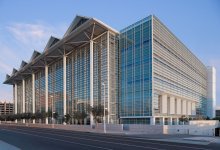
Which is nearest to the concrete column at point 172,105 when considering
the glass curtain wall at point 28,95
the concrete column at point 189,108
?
the concrete column at point 189,108

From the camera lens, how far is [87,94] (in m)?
77.6

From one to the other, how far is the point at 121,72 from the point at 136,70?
5.12 meters

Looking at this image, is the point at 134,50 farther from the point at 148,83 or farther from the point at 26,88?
the point at 26,88

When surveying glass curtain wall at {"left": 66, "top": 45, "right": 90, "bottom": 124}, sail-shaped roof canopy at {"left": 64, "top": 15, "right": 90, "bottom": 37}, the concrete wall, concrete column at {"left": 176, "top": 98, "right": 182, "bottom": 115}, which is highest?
sail-shaped roof canopy at {"left": 64, "top": 15, "right": 90, "bottom": 37}

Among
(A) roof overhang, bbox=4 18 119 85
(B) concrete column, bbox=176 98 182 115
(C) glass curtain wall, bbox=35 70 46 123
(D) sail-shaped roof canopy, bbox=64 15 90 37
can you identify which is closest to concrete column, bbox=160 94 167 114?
A: (B) concrete column, bbox=176 98 182 115

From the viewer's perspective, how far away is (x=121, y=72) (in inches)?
2857

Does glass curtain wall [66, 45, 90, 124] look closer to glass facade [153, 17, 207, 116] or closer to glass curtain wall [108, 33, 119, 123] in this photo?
glass curtain wall [108, 33, 119, 123]

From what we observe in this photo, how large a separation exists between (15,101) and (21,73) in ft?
82.1

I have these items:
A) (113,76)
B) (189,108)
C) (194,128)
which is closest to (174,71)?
(113,76)

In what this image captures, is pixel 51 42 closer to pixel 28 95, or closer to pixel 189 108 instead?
pixel 28 95

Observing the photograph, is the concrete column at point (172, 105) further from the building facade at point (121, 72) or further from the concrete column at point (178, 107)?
the concrete column at point (178, 107)

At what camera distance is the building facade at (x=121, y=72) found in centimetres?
6706

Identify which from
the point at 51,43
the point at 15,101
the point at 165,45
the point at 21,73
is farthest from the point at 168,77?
the point at 15,101

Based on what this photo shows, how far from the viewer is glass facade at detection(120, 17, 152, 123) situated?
2601 inches
